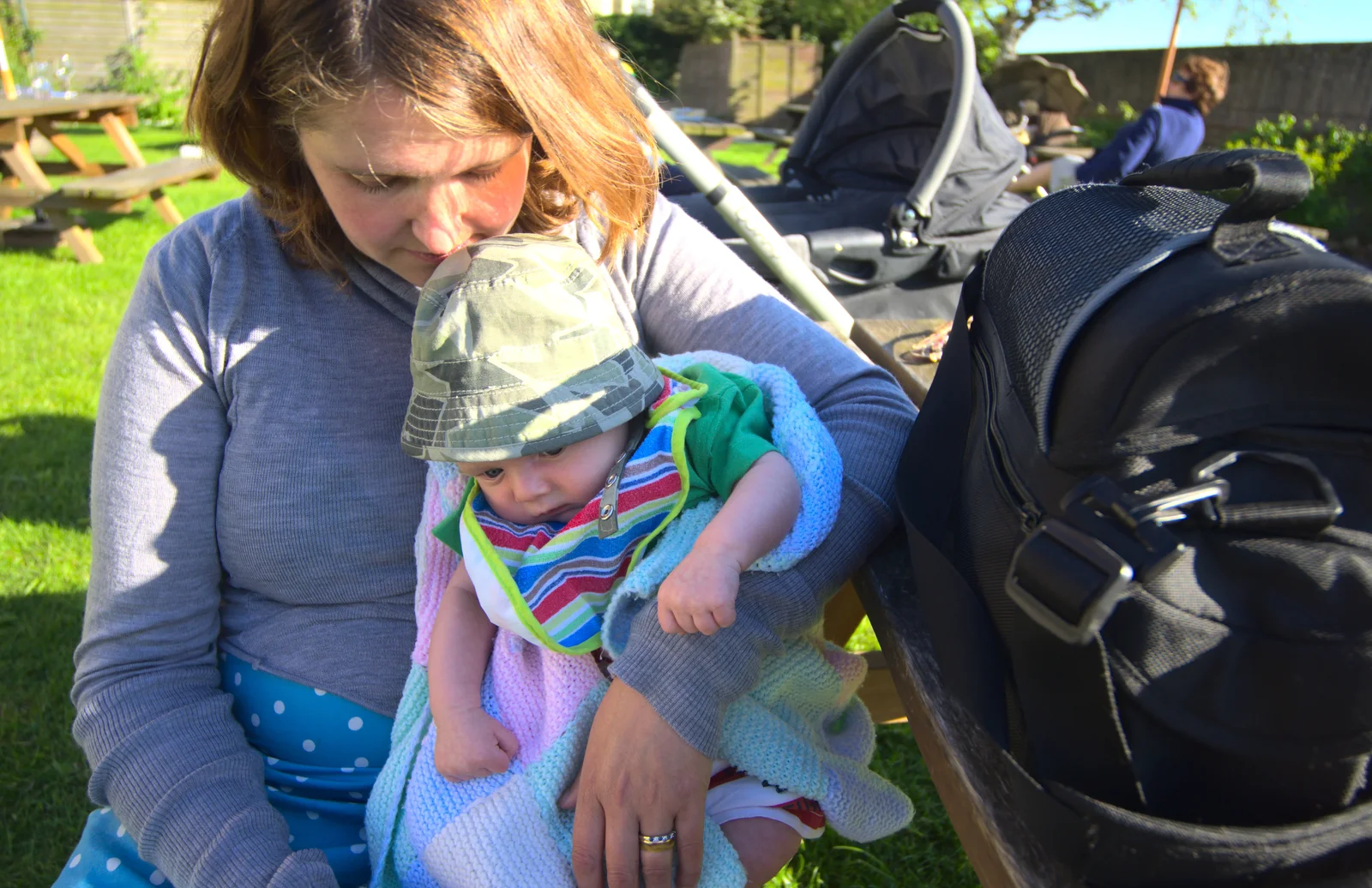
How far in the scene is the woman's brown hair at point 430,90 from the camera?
1189 millimetres

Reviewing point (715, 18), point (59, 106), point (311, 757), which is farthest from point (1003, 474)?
point (715, 18)

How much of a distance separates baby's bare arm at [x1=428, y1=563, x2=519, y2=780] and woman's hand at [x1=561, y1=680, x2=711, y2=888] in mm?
180

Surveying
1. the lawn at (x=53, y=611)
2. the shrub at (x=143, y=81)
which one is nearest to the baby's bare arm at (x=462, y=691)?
the lawn at (x=53, y=611)

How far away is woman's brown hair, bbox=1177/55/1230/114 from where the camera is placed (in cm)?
645

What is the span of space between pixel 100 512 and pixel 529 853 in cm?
78

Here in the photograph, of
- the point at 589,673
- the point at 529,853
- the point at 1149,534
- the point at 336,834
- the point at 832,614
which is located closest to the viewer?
the point at 1149,534

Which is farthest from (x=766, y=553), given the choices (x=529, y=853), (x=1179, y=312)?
(x=1179, y=312)

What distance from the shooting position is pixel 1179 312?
75 centimetres

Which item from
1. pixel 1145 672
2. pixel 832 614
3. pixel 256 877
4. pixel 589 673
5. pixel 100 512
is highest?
pixel 1145 672

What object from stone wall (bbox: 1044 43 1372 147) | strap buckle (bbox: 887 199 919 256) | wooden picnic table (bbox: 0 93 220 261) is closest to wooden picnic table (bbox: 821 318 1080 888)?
strap buckle (bbox: 887 199 919 256)

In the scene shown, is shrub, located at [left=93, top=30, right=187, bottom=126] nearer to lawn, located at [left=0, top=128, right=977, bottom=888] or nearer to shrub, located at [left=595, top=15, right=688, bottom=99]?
shrub, located at [left=595, top=15, right=688, bottom=99]

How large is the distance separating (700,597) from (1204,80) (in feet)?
23.0

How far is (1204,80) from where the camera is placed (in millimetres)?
6504

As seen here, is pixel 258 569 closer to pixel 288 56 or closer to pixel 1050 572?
pixel 288 56
